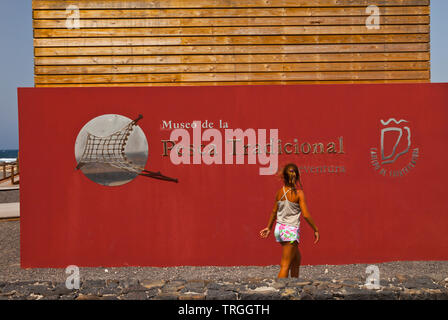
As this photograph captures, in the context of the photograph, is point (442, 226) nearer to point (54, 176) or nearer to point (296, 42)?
point (296, 42)

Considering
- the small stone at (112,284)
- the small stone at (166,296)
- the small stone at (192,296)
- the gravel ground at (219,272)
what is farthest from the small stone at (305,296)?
the small stone at (112,284)

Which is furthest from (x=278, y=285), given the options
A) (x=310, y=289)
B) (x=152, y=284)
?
(x=152, y=284)

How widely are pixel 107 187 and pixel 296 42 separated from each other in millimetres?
4443

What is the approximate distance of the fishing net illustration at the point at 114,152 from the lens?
283 inches

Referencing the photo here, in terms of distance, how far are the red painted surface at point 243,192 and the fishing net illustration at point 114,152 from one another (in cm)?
15

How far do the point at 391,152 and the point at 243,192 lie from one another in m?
2.81

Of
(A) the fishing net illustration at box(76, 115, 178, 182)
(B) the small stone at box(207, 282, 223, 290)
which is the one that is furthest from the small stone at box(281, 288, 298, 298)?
(A) the fishing net illustration at box(76, 115, 178, 182)

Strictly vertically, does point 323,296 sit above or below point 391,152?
below

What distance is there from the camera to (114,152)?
7.20m

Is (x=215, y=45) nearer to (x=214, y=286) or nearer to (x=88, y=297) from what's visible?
(x=214, y=286)

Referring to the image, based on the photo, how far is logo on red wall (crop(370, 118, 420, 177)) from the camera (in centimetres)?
721

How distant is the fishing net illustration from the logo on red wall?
3.73 meters

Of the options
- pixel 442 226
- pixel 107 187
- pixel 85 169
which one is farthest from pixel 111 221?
pixel 442 226

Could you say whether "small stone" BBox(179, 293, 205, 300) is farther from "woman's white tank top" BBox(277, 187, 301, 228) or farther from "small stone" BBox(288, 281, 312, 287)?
"woman's white tank top" BBox(277, 187, 301, 228)
